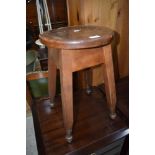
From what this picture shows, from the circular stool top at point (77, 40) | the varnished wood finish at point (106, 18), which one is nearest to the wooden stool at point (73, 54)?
the circular stool top at point (77, 40)

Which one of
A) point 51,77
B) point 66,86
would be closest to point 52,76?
point 51,77

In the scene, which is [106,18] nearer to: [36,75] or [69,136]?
[36,75]

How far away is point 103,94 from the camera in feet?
3.63

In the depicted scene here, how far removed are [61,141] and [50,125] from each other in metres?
0.12

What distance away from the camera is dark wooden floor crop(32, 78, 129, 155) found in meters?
0.79

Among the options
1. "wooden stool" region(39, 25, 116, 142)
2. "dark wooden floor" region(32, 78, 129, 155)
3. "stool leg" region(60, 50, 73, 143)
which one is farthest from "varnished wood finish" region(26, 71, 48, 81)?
"stool leg" region(60, 50, 73, 143)

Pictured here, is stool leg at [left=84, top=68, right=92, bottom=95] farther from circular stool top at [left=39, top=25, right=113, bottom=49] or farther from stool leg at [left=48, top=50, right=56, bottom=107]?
circular stool top at [left=39, top=25, right=113, bottom=49]

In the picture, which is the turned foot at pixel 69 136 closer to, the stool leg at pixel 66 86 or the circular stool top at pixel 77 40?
the stool leg at pixel 66 86

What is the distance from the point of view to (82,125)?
34.7 inches

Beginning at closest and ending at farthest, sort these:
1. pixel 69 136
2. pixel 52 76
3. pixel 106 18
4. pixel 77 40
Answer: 1. pixel 77 40
2. pixel 69 136
3. pixel 52 76
4. pixel 106 18

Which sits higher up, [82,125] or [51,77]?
[51,77]

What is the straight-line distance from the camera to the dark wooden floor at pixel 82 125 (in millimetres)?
786
